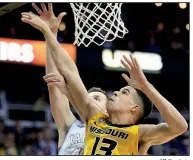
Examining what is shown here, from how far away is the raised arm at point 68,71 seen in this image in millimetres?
3170

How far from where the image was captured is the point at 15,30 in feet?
22.2

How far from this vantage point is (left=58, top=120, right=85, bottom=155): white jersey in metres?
3.53

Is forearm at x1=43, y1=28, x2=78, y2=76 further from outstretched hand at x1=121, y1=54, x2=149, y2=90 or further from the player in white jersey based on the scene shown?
outstretched hand at x1=121, y1=54, x2=149, y2=90

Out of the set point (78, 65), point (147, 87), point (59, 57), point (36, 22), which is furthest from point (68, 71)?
point (78, 65)

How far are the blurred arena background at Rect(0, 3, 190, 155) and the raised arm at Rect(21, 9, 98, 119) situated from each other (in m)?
3.05

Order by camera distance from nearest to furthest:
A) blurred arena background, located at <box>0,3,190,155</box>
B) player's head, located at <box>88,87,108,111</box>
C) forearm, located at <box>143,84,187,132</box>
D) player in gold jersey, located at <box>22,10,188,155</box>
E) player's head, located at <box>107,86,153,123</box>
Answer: forearm, located at <box>143,84,187,132</box> → player in gold jersey, located at <box>22,10,188,155</box> → player's head, located at <box>107,86,153,123</box> → player's head, located at <box>88,87,108,111</box> → blurred arena background, located at <box>0,3,190,155</box>

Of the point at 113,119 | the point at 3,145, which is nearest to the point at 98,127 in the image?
the point at 113,119

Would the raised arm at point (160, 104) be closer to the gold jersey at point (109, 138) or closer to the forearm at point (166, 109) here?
the forearm at point (166, 109)

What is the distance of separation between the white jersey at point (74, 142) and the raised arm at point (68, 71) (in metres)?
0.39

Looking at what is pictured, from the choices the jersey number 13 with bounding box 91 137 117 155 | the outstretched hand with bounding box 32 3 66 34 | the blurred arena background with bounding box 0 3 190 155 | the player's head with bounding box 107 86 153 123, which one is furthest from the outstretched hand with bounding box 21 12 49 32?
the blurred arena background with bounding box 0 3 190 155

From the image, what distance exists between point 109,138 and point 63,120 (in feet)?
2.26

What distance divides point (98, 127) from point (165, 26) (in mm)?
4574

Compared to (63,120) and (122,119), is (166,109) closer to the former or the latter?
(122,119)

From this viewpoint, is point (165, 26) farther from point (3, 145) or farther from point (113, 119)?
point (113, 119)
